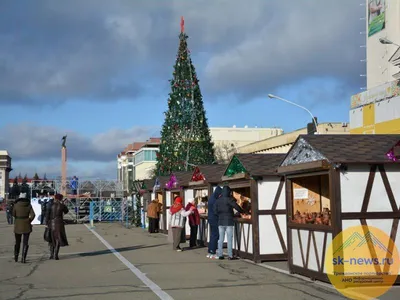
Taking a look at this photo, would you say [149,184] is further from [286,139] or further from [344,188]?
[286,139]

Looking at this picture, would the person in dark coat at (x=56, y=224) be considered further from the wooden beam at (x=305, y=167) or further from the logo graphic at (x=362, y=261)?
the logo graphic at (x=362, y=261)

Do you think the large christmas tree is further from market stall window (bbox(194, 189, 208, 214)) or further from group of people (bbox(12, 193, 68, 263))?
group of people (bbox(12, 193, 68, 263))

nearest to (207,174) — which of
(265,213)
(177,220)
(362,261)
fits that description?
(177,220)

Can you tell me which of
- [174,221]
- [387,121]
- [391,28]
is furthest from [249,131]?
[174,221]

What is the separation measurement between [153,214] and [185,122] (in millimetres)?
5534

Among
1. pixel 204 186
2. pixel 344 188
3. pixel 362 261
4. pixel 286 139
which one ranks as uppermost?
pixel 286 139

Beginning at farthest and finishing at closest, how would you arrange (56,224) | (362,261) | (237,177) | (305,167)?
(56,224), (237,177), (305,167), (362,261)

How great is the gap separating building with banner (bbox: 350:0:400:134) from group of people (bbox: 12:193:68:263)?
3297cm

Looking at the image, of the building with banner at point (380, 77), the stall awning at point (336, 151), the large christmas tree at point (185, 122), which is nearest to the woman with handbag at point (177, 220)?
the stall awning at point (336, 151)

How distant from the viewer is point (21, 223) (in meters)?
16.0

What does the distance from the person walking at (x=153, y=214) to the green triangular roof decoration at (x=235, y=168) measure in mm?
11524

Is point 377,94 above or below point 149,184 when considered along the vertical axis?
above

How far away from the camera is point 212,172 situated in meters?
20.6

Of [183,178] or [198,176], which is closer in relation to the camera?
[198,176]
